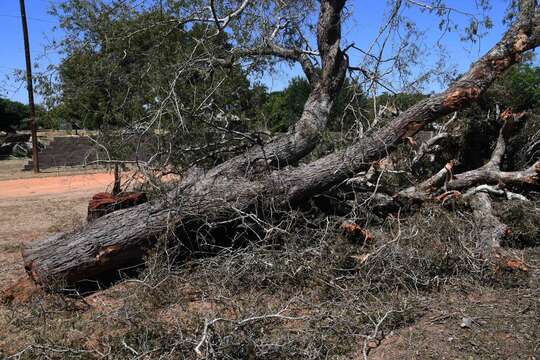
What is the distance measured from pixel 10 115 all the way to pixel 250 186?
3428cm

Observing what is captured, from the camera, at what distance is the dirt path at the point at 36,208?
693 centimetres

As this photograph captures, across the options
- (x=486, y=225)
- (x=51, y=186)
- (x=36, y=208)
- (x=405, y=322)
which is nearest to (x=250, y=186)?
(x=405, y=322)

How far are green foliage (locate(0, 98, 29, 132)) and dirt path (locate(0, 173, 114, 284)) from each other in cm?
1965

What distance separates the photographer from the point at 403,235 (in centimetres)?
514

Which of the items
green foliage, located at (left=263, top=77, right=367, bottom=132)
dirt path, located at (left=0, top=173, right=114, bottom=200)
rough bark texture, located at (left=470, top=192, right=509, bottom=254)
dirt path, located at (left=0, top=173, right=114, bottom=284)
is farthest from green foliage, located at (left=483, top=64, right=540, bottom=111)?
dirt path, located at (left=0, top=173, right=114, bottom=200)

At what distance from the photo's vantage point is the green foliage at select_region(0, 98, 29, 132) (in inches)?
1358

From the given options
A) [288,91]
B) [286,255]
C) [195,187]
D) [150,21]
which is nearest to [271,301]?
[286,255]

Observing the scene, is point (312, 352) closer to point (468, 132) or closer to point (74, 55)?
point (468, 132)

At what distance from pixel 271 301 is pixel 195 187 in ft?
5.12

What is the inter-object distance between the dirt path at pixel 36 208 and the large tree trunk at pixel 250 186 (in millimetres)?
1112

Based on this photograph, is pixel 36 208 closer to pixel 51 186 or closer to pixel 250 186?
pixel 51 186

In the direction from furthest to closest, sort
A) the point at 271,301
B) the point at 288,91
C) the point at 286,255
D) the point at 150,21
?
the point at 288,91 → the point at 150,21 → the point at 286,255 → the point at 271,301

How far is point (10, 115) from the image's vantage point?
35469mm

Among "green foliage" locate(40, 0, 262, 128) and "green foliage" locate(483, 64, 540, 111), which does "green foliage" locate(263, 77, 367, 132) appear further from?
"green foliage" locate(483, 64, 540, 111)
